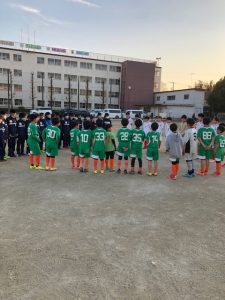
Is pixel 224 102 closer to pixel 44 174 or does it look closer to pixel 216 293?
pixel 44 174

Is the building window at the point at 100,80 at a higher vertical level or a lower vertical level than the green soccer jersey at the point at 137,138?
higher

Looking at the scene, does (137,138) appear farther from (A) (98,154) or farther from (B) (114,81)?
(B) (114,81)

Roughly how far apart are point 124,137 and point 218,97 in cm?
4866

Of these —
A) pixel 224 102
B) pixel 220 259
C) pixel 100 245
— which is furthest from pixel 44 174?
pixel 224 102

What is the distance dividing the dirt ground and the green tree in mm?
48870

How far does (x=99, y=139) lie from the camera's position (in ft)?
29.1

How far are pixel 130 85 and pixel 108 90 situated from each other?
592cm

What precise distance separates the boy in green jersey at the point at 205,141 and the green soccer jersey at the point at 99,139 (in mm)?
3105

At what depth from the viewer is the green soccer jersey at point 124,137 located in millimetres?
8828

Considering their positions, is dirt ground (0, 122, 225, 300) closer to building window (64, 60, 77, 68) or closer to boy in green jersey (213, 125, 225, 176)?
boy in green jersey (213, 125, 225, 176)

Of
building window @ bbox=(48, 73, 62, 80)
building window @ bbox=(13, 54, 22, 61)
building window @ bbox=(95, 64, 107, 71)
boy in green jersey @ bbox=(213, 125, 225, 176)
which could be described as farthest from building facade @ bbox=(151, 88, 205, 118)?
boy in green jersey @ bbox=(213, 125, 225, 176)

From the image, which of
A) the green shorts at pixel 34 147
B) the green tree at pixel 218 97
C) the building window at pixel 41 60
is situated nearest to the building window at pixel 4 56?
the building window at pixel 41 60

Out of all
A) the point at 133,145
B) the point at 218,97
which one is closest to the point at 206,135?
the point at 133,145

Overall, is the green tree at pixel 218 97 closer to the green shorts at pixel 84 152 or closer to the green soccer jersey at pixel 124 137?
the green soccer jersey at pixel 124 137
